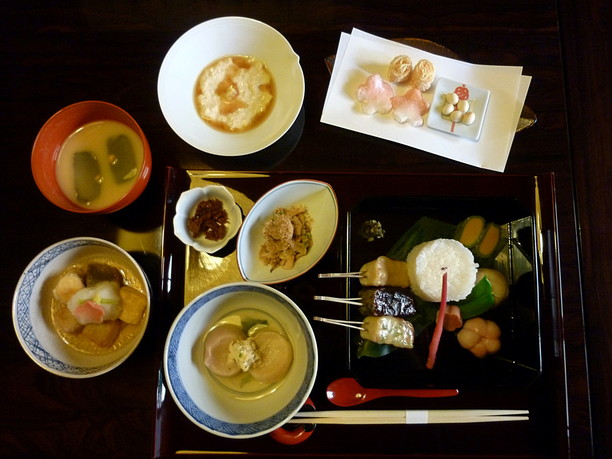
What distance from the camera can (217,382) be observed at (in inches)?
56.4

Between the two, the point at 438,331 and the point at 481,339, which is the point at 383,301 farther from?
the point at 481,339

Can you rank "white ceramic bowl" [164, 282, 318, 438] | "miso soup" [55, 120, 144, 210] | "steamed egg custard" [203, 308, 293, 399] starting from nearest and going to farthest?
"white ceramic bowl" [164, 282, 318, 438] < "steamed egg custard" [203, 308, 293, 399] < "miso soup" [55, 120, 144, 210]

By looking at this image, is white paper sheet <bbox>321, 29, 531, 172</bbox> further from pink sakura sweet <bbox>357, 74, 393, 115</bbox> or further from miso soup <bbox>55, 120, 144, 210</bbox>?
miso soup <bbox>55, 120, 144, 210</bbox>

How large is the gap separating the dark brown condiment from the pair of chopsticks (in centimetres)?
63

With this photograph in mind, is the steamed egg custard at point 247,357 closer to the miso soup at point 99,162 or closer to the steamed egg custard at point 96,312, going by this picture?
the steamed egg custard at point 96,312

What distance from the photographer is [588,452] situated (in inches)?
57.4

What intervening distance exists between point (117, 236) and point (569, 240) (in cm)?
159

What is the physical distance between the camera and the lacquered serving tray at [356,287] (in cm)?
145

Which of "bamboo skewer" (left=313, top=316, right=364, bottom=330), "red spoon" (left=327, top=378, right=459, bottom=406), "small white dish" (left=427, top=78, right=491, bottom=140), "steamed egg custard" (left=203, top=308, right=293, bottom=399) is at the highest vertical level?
"small white dish" (left=427, top=78, right=491, bottom=140)

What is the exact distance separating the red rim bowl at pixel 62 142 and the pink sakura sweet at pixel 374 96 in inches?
30.7

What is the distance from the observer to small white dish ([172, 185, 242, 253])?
1.52 m

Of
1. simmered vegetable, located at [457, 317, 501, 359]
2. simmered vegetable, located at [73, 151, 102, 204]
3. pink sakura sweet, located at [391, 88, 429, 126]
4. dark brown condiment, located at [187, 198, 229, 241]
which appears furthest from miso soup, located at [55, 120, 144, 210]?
simmered vegetable, located at [457, 317, 501, 359]

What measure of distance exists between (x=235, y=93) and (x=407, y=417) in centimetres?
128

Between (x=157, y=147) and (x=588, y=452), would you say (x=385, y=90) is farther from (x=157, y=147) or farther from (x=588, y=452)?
(x=588, y=452)
